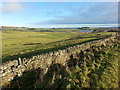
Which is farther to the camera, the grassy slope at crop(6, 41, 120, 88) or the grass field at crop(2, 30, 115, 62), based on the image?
the grass field at crop(2, 30, 115, 62)

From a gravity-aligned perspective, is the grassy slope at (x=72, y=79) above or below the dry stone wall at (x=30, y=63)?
below

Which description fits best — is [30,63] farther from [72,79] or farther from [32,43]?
[32,43]

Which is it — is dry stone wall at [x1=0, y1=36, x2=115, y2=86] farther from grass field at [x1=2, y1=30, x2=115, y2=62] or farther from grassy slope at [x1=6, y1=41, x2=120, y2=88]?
grass field at [x1=2, y1=30, x2=115, y2=62]

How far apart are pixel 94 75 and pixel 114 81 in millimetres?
1577

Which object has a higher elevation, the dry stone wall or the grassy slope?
the dry stone wall

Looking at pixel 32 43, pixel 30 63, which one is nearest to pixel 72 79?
pixel 30 63

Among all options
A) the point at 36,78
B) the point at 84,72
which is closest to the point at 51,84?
the point at 36,78

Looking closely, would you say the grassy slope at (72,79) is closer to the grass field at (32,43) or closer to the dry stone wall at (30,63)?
the dry stone wall at (30,63)

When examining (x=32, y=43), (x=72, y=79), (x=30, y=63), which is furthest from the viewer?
(x=32, y=43)

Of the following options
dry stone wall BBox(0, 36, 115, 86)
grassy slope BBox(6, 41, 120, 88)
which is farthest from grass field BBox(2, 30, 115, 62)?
grassy slope BBox(6, 41, 120, 88)

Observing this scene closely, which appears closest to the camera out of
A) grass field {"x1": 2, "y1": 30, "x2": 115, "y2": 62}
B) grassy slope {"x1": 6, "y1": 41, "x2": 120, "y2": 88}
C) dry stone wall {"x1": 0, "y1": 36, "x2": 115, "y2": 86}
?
grassy slope {"x1": 6, "y1": 41, "x2": 120, "y2": 88}

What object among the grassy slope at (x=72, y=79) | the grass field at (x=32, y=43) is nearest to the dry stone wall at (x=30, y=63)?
the grassy slope at (x=72, y=79)

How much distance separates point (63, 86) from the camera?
23.2 feet

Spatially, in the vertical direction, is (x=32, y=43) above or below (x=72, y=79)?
above
